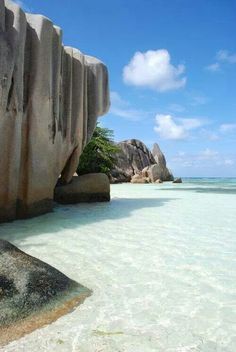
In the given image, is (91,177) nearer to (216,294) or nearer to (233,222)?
(233,222)

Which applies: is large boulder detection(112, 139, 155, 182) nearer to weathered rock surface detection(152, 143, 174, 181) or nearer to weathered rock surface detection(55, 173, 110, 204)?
weathered rock surface detection(152, 143, 174, 181)

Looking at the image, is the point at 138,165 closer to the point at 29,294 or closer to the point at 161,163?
the point at 161,163

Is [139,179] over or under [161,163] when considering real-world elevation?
under

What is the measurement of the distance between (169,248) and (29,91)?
4.81 metres

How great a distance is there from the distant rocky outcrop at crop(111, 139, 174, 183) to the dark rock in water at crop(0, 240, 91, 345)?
33.7m

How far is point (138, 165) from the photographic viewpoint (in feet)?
144

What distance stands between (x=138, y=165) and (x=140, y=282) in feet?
132

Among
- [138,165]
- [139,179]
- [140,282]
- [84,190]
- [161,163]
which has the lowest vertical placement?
[140,282]

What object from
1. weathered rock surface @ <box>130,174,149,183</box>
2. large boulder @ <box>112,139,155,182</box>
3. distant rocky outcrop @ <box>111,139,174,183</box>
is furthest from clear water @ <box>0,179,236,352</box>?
large boulder @ <box>112,139,155,182</box>

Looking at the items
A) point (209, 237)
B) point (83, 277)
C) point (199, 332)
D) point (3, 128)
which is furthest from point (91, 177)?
point (199, 332)

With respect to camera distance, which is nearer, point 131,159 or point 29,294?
point 29,294

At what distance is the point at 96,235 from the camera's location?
20.1 feet

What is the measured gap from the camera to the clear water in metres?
2.45

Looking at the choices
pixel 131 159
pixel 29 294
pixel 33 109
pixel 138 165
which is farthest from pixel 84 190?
pixel 138 165
